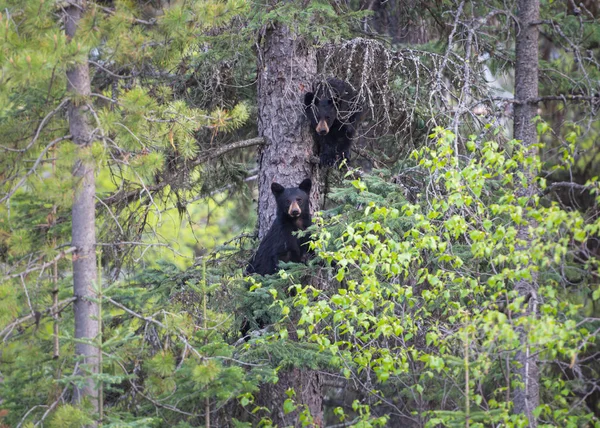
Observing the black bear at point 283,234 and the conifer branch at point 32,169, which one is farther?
the black bear at point 283,234

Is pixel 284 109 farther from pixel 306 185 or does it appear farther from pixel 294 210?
pixel 294 210

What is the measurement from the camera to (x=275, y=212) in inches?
303

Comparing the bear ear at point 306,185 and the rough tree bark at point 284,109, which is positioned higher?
the rough tree bark at point 284,109

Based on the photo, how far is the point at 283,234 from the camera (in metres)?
7.42

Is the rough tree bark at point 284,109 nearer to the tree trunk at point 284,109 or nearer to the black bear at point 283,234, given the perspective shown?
the tree trunk at point 284,109

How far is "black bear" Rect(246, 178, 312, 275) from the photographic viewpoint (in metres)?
7.35

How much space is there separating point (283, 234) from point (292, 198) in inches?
14.6

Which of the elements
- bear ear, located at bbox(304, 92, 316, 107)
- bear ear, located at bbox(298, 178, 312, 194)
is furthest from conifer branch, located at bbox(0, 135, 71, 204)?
bear ear, located at bbox(304, 92, 316, 107)

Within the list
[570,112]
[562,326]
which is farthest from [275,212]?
[570,112]

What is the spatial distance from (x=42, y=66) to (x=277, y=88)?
10.1ft

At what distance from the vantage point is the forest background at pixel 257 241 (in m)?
5.10

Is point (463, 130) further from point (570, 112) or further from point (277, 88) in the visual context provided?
point (570, 112)

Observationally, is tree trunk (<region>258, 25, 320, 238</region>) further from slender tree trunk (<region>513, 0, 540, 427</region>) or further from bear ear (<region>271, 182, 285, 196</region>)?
slender tree trunk (<region>513, 0, 540, 427</region>)

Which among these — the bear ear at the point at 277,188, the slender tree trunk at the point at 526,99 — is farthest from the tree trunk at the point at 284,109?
the slender tree trunk at the point at 526,99
